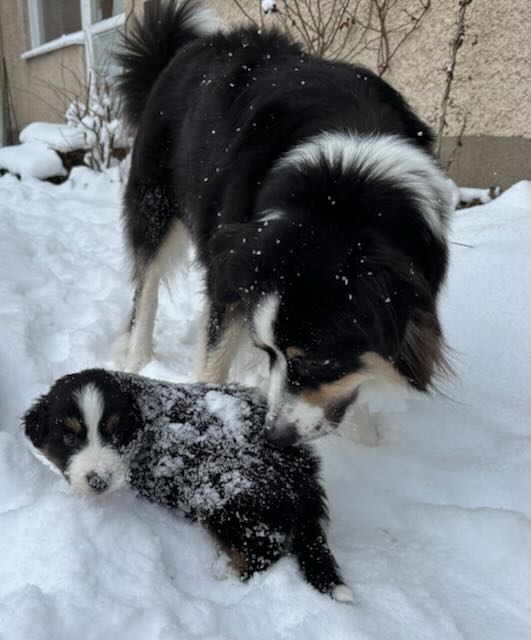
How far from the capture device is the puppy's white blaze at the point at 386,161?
2053 millimetres

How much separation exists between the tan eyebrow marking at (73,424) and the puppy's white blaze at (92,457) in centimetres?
2

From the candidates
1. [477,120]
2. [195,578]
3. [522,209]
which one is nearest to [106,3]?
[477,120]

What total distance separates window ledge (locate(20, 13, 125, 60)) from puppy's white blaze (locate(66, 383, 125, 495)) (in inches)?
308

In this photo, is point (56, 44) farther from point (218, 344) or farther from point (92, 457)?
point (92, 457)

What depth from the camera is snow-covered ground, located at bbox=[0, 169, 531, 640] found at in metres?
1.59

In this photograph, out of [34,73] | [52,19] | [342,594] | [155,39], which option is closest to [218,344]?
[342,594]

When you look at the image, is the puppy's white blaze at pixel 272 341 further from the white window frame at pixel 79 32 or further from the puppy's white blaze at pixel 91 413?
the white window frame at pixel 79 32

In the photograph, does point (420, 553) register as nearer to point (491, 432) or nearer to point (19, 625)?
point (491, 432)

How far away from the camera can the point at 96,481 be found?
1837 millimetres

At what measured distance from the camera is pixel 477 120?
5.04 metres

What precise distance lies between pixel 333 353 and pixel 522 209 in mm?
3119

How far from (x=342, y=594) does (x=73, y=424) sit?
93cm

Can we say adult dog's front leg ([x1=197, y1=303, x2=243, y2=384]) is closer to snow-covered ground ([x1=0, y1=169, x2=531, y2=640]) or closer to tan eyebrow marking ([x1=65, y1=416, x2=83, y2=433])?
snow-covered ground ([x1=0, y1=169, x2=531, y2=640])

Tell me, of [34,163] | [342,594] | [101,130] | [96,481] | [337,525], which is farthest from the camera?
[34,163]
